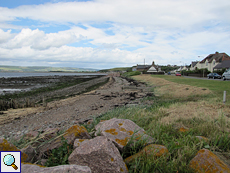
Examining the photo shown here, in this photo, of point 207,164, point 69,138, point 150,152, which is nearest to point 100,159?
point 150,152

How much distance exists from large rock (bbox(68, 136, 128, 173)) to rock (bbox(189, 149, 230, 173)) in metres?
1.32

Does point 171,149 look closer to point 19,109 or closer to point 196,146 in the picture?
point 196,146

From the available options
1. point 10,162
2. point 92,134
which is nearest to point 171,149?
point 92,134

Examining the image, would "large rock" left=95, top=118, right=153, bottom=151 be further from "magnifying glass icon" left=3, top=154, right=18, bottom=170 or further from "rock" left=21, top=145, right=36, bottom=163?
"magnifying glass icon" left=3, top=154, right=18, bottom=170

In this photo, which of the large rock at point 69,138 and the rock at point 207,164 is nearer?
the rock at point 207,164

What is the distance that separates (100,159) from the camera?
8.85 feet

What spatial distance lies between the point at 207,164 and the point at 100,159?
1.91 m

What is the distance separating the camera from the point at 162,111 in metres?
7.21

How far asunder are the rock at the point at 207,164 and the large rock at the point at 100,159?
132 centimetres

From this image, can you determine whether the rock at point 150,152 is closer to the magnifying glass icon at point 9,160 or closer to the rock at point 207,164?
the rock at point 207,164

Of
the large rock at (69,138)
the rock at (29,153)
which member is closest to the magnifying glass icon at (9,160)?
the rock at (29,153)

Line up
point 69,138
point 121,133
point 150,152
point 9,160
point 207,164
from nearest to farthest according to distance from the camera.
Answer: point 9,160
point 207,164
point 150,152
point 69,138
point 121,133

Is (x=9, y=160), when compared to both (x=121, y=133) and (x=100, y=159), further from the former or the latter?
(x=121, y=133)

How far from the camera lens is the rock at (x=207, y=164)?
2.80 metres
